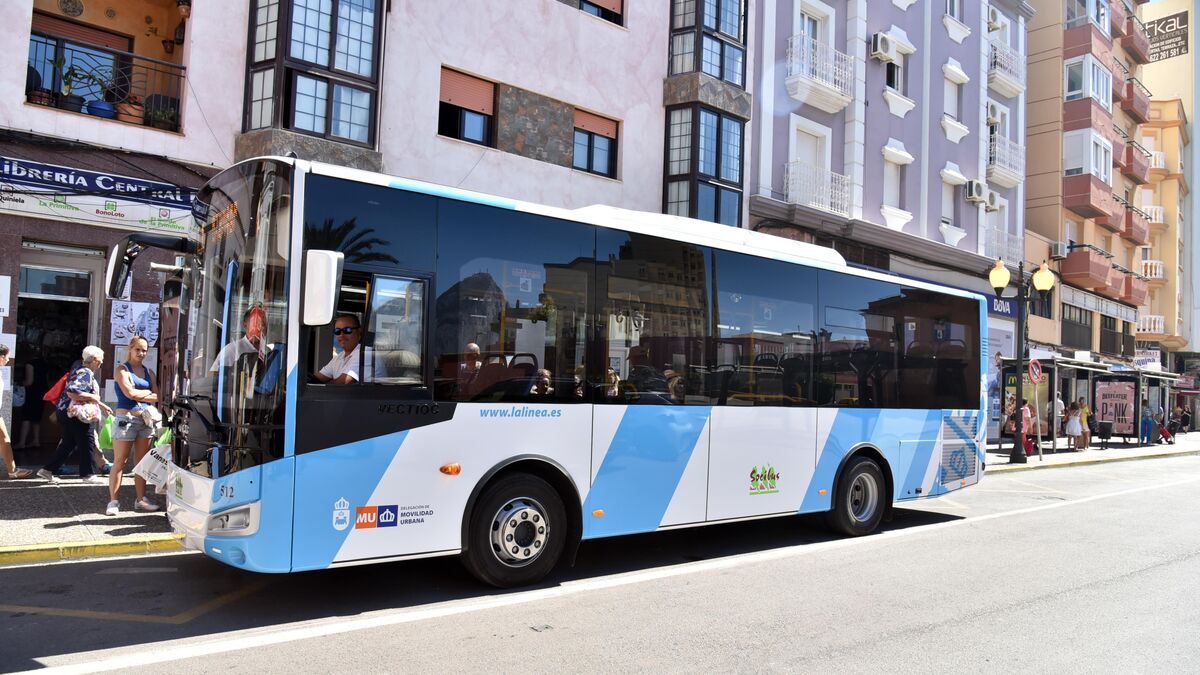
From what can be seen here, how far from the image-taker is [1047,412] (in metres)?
30.3

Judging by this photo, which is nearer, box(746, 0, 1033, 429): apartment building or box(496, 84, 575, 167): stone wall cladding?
box(496, 84, 575, 167): stone wall cladding

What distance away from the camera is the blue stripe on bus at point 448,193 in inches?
247

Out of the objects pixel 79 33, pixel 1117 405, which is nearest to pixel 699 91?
pixel 79 33

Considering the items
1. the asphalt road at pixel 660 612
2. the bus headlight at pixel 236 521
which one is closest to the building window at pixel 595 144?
the asphalt road at pixel 660 612

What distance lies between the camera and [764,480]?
8695 millimetres

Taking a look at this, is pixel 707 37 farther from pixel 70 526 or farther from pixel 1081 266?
pixel 1081 266

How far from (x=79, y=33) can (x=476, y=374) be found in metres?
11.1

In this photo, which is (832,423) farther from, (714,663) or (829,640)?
(714,663)

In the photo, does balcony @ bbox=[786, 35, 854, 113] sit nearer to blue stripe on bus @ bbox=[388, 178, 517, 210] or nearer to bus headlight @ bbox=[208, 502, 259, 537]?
blue stripe on bus @ bbox=[388, 178, 517, 210]

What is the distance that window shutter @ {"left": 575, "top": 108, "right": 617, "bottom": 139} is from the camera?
17.8 meters

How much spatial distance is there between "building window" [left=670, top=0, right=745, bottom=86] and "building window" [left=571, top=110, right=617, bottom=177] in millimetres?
2282

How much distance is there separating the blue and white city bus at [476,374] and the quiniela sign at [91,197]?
5.14 metres

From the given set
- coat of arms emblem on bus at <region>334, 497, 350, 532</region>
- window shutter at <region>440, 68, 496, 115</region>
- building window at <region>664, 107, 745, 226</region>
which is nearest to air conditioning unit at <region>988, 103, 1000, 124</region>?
building window at <region>664, 107, 745, 226</region>

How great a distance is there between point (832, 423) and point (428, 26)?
10.3 metres
